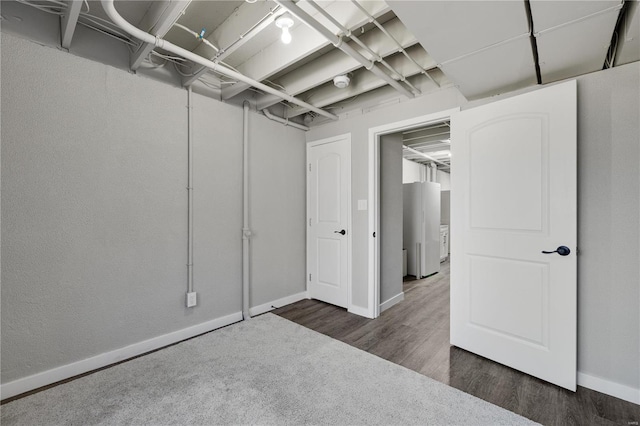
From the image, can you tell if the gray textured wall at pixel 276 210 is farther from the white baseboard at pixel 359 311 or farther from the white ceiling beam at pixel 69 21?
the white ceiling beam at pixel 69 21

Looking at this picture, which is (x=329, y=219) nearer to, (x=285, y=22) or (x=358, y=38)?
(x=358, y=38)

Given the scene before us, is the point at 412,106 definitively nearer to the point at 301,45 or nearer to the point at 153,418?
the point at 301,45

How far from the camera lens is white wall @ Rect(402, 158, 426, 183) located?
6605mm

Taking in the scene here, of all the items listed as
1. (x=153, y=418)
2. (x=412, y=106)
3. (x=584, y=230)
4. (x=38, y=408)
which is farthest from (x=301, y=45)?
(x=38, y=408)

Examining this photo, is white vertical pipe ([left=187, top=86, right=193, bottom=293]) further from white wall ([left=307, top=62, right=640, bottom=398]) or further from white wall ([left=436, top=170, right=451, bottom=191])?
white wall ([left=436, top=170, right=451, bottom=191])

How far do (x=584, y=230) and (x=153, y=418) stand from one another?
3117mm

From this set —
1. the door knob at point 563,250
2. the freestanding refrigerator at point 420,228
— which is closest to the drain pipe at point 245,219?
the door knob at point 563,250

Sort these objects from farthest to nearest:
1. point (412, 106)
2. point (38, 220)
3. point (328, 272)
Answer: point (328, 272)
point (412, 106)
point (38, 220)

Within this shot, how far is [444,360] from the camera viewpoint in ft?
7.53

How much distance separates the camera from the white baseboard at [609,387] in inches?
71.0

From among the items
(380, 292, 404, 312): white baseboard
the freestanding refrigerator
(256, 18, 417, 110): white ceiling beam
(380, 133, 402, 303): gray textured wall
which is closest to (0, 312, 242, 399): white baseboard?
(380, 292, 404, 312): white baseboard

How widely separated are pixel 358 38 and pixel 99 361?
332 cm

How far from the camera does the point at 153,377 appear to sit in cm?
204

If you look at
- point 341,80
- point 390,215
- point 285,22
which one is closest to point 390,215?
point 390,215
